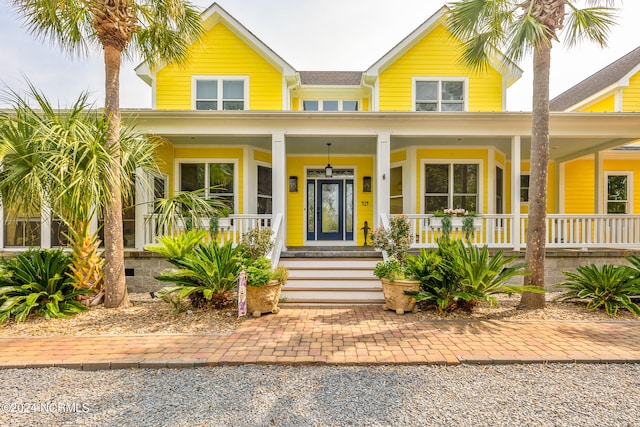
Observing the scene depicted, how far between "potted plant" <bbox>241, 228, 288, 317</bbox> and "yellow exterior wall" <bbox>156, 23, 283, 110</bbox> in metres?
5.85

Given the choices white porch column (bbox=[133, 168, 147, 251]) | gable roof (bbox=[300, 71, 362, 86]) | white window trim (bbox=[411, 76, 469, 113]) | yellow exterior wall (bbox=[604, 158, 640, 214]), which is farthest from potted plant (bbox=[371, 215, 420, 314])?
yellow exterior wall (bbox=[604, 158, 640, 214])

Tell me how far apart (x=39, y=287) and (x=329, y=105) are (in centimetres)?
975

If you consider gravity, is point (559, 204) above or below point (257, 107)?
below

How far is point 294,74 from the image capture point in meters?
9.98

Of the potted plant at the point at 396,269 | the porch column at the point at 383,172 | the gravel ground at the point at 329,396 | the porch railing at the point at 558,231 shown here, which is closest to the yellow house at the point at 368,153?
the porch railing at the point at 558,231

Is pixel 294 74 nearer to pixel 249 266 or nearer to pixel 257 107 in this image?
pixel 257 107

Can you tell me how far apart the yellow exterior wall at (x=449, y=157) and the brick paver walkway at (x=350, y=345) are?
495 centimetres

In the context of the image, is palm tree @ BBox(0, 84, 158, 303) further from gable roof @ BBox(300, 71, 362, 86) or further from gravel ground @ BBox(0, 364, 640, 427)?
gable roof @ BBox(300, 71, 362, 86)

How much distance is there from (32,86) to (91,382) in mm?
4660

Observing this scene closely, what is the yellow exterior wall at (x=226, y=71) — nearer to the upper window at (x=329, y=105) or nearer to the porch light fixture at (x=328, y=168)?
the upper window at (x=329, y=105)

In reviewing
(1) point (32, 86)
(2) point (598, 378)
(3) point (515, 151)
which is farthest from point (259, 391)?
(3) point (515, 151)

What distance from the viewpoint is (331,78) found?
1230 cm

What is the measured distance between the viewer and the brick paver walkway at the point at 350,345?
3.65 meters

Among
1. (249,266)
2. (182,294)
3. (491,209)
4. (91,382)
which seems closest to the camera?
(91,382)
